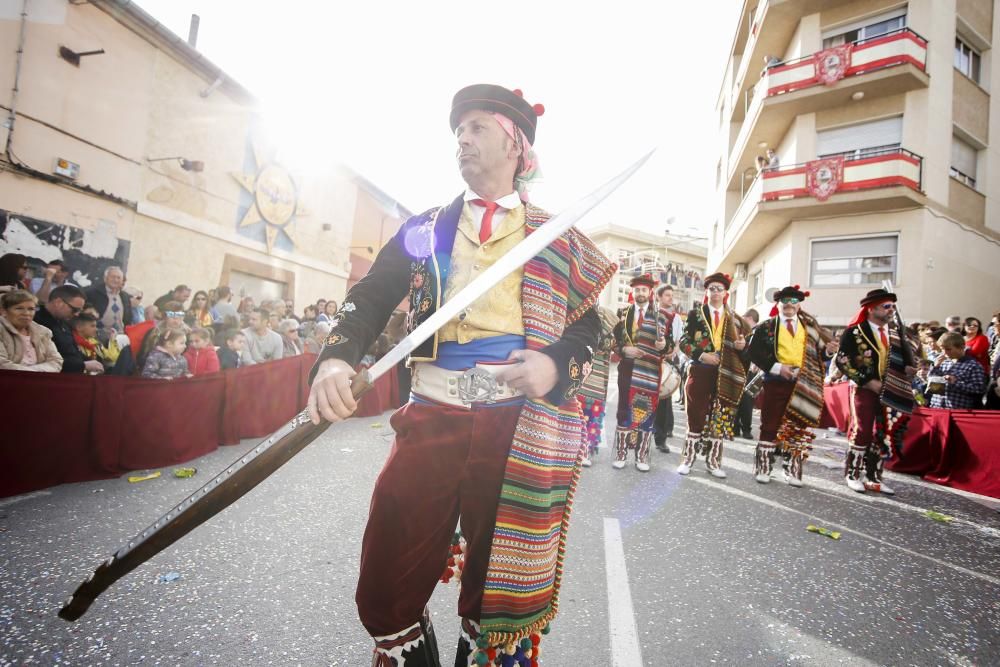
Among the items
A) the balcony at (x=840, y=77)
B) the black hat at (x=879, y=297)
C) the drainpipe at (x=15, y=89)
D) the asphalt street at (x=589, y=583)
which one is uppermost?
the balcony at (x=840, y=77)

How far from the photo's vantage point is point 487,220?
170 cm

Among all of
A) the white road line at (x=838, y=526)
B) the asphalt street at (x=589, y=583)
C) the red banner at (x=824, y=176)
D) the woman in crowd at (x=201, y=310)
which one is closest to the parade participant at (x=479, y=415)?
the asphalt street at (x=589, y=583)

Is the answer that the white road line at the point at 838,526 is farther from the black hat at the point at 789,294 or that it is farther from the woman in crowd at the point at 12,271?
the woman in crowd at the point at 12,271

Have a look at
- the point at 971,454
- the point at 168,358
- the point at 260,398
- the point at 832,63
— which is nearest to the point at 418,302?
the point at 168,358

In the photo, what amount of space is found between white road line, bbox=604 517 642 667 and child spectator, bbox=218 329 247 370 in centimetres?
617

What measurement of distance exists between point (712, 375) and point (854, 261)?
13.3 metres

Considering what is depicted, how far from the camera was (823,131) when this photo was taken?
638 inches

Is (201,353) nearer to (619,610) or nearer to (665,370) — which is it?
(619,610)

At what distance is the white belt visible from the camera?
1.45 meters

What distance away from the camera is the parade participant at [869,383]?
5.56 metres

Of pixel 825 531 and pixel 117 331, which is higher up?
pixel 117 331

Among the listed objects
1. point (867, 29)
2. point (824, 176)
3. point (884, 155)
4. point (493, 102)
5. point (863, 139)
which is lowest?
point (493, 102)

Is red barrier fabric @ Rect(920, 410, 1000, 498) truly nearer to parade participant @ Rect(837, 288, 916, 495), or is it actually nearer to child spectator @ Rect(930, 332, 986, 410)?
child spectator @ Rect(930, 332, 986, 410)

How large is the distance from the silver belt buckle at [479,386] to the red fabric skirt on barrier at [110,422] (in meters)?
4.42
